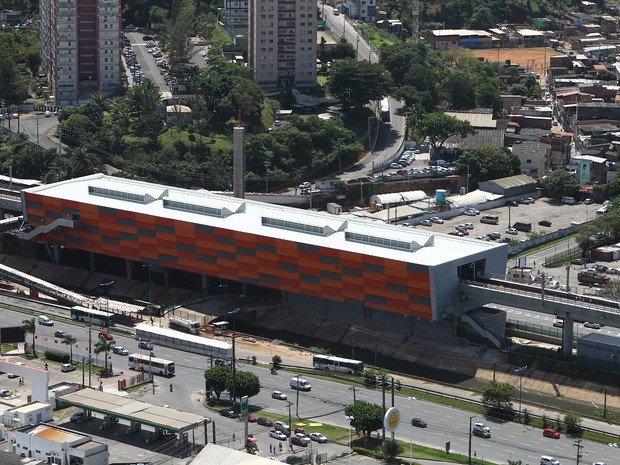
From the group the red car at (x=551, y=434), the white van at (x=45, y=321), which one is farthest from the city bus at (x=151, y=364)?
the red car at (x=551, y=434)

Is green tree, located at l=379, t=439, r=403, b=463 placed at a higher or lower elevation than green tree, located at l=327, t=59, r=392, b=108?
lower

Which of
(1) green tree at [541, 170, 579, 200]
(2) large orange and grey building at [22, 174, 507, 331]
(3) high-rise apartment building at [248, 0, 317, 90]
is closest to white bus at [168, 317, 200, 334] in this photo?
(2) large orange and grey building at [22, 174, 507, 331]

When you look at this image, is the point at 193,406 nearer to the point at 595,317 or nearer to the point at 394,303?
the point at 394,303

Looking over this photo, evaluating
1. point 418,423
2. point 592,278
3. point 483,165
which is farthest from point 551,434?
point 483,165

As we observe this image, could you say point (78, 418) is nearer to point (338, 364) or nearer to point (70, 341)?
point (70, 341)

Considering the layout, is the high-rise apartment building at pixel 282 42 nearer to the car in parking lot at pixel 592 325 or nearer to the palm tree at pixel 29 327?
the car in parking lot at pixel 592 325

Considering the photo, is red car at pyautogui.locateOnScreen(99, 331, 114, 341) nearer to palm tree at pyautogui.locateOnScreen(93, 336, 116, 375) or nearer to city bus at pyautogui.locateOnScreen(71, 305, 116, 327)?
palm tree at pyautogui.locateOnScreen(93, 336, 116, 375)
